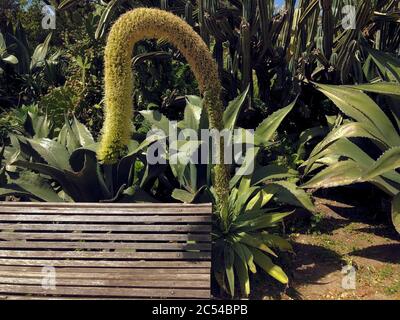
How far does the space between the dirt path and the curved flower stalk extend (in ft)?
5.12

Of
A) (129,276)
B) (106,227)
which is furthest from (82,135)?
(129,276)

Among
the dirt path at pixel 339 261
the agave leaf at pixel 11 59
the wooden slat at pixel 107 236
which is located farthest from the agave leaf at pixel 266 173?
the agave leaf at pixel 11 59

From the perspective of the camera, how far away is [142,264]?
115 inches

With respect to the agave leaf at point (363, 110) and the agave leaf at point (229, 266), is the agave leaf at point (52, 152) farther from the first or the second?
the agave leaf at point (363, 110)

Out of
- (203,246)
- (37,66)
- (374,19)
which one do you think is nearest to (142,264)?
(203,246)

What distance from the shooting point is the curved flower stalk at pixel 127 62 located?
1803 millimetres

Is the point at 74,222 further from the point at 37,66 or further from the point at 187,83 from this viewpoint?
the point at 37,66

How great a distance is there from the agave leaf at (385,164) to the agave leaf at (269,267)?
31.5 inches

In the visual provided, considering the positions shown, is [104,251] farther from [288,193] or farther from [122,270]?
[288,193]

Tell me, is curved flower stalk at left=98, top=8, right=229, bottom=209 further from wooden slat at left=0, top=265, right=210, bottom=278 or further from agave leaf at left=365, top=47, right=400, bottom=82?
agave leaf at left=365, top=47, right=400, bottom=82

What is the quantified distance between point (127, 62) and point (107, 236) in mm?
1470

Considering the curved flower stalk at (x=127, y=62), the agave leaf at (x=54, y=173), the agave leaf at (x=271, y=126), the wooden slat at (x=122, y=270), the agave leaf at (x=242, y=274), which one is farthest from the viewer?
the agave leaf at (x=271, y=126)

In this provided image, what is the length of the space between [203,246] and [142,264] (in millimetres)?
389

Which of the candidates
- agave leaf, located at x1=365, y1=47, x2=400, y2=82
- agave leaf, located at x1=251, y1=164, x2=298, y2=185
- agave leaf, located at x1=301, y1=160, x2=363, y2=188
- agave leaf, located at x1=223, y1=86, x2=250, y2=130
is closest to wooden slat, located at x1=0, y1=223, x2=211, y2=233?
agave leaf, located at x1=251, y1=164, x2=298, y2=185
